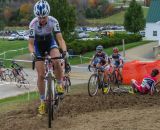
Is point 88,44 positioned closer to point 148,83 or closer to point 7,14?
point 148,83

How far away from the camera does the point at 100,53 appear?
16.2 m

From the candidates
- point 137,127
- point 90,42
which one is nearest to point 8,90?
point 137,127

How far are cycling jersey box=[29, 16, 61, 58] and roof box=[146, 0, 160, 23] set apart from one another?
66828mm

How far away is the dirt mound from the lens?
927cm

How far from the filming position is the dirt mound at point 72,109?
927cm

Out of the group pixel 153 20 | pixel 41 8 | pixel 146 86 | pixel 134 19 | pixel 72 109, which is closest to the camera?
pixel 41 8

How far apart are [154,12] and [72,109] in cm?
6657

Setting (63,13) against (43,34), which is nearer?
(43,34)

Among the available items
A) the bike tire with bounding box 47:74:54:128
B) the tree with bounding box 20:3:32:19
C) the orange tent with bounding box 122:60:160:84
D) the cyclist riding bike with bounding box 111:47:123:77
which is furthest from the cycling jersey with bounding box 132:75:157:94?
the tree with bounding box 20:3:32:19

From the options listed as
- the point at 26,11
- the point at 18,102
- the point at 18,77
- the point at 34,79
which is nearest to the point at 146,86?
the point at 18,102

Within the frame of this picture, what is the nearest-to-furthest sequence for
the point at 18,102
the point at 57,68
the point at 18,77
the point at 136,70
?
1. the point at 57,68
2. the point at 18,102
3. the point at 136,70
4. the point at 18,77

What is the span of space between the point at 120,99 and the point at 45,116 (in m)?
3.00

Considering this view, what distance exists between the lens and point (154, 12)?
75.7 m

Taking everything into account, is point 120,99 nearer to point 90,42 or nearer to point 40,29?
point 40,29
